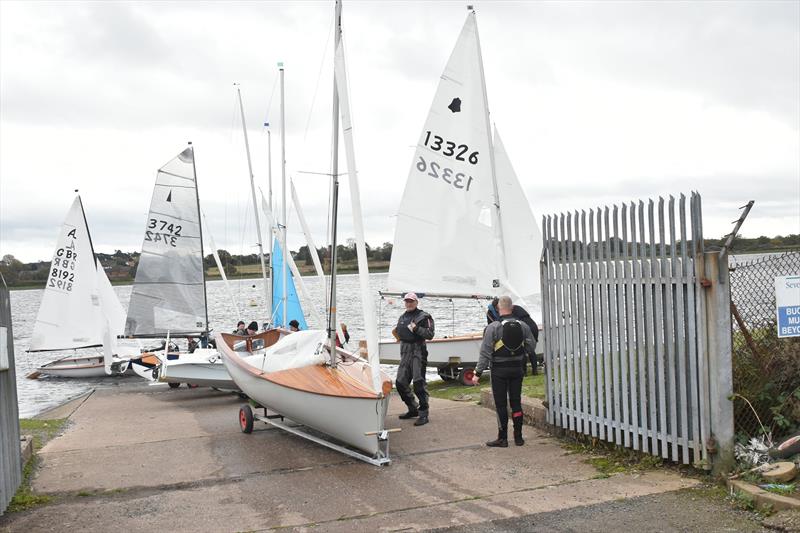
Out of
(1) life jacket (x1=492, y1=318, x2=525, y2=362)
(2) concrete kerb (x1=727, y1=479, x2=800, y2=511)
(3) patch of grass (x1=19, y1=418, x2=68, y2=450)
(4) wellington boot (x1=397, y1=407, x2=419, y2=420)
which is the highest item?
(1) life jacket (x1=492, y1=318, x2=525, y2=362)

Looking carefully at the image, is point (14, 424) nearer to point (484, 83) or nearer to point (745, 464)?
point (745, 464)

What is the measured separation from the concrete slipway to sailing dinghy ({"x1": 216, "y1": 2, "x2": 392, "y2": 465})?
29 centimetres

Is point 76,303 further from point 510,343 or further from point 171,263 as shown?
point 510,343

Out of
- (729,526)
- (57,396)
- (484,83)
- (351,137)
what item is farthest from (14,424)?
(57,396)

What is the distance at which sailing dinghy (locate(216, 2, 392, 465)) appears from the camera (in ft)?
25.1

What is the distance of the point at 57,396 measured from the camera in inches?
877

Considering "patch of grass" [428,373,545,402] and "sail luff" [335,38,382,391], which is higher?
"sail luff" [335,38,382,391]

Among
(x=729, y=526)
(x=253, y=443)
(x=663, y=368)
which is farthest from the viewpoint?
(x=253, y=443)

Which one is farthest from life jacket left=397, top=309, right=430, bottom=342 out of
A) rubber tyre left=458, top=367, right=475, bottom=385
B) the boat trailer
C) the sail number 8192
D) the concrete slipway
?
rubber tyre left=458, top=367, right=475, bottom=385

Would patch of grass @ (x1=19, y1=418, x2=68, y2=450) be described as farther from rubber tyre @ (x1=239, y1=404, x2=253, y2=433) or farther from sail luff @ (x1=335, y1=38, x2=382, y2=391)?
sail luff @ (x1=335, y1=38, x2=382, y2=391)

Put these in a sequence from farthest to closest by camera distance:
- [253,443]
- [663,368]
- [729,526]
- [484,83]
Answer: [484,83] < [253,443] < [663,368] < [729,526]

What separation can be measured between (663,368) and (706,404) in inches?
19.3


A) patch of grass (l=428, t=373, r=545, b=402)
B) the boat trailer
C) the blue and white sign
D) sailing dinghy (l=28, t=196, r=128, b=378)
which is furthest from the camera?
sailing dinghy (l=28, t=196, r=128, b=378)

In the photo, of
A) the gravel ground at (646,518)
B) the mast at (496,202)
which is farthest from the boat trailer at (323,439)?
the mast at (496,202)
